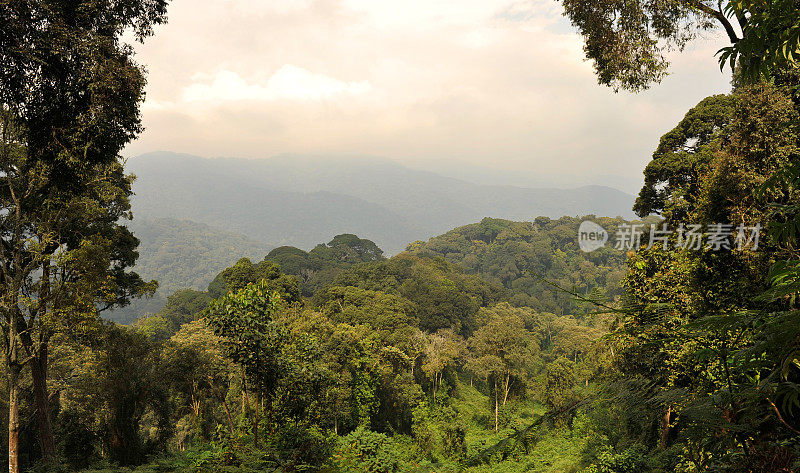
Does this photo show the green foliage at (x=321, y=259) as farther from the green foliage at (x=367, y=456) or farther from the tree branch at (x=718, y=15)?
the tree branch at (x=718, y=15)

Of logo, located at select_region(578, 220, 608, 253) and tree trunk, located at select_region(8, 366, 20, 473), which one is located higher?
logo, located at select_region(578, 220, 608, 253)

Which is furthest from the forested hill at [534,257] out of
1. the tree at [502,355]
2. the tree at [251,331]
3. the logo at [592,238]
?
the tree at [251,331]

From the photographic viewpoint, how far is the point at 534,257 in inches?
2849

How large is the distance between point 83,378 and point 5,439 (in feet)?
9.17

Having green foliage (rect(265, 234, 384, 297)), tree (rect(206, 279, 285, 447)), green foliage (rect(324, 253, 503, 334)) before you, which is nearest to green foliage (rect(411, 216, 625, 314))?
green foliage (rect(265, 234, 384, 297))

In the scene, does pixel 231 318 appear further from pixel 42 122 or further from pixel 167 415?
pixel 167 415

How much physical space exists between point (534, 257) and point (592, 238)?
10828 millimetres

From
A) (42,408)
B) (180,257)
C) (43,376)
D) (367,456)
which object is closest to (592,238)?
(367,456)

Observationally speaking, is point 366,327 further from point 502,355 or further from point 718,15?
point 718,15

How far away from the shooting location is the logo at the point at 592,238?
234 feet

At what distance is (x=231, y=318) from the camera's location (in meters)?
6.53

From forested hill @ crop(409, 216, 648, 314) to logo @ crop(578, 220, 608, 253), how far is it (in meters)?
1.01

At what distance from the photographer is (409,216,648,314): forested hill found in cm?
6212

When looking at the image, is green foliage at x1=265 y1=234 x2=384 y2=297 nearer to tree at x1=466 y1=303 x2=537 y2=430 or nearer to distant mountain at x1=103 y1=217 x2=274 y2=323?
tree at x1=466 y1=303 x2=537 y2=430
